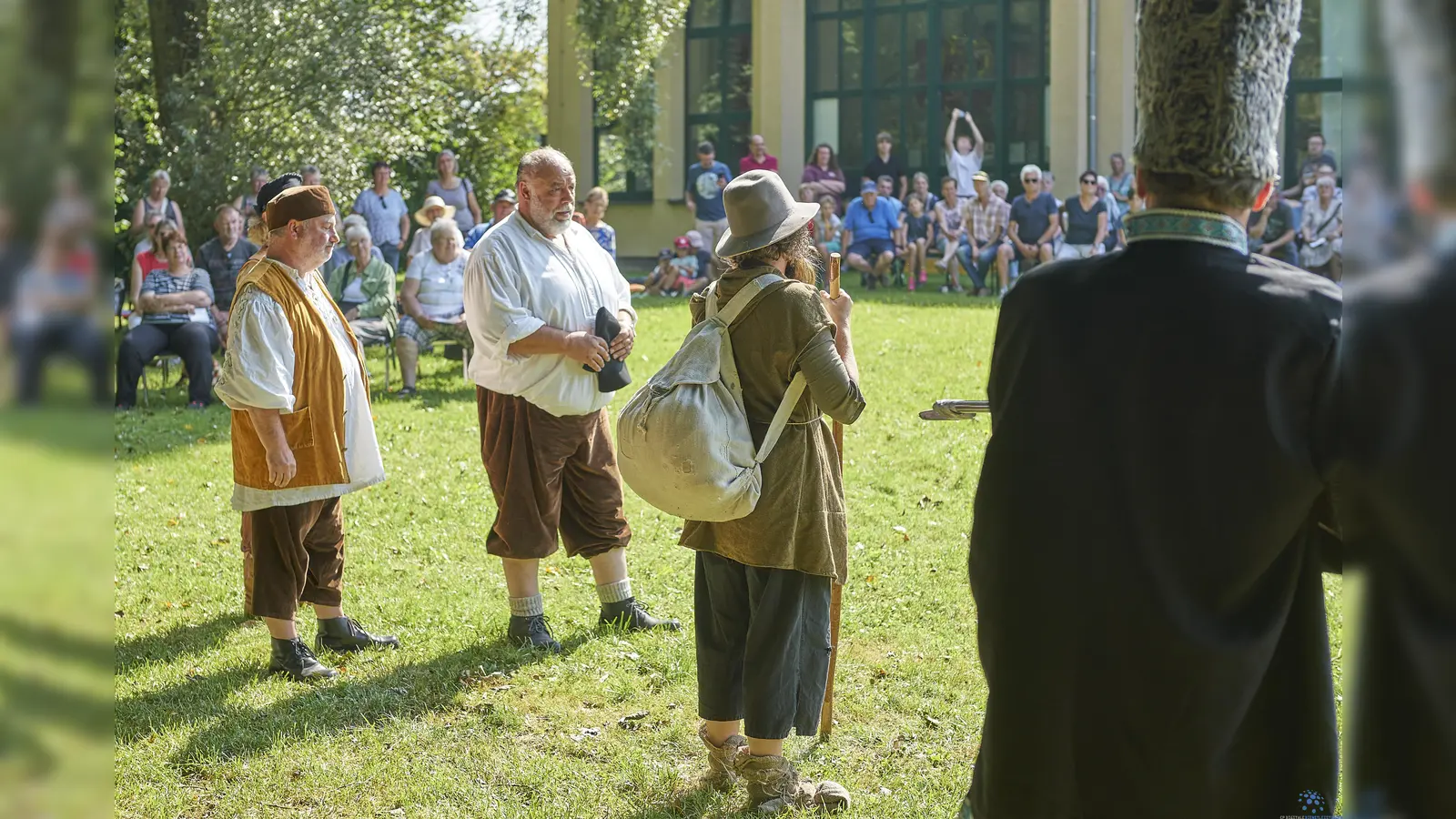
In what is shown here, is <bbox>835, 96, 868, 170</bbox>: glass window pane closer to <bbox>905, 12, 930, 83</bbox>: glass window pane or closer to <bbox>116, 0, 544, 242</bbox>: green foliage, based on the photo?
<bbox>905, 12, 930, 83</bbox>: glass window pane

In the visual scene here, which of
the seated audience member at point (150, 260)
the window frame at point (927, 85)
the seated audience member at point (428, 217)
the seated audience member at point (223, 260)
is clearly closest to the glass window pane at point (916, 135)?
the window frame at point (927, 85)

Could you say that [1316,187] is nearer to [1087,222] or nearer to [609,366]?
[1087,222]

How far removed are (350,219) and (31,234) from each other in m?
14.3

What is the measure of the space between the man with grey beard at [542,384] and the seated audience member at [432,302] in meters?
7.16

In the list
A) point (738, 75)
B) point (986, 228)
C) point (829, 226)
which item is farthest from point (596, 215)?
point (738, 75)

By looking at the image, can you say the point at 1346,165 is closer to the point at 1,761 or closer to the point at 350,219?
the point at 1,761

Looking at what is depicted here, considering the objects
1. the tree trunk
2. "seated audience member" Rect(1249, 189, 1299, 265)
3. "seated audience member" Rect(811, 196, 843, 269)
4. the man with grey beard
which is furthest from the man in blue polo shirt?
the man with grey beard

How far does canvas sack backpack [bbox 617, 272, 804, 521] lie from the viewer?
4141mm

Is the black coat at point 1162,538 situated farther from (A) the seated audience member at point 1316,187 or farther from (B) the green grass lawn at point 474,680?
(A) the seated audience member at point 1316,187

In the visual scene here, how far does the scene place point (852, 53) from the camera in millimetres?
27359

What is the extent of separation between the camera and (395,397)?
516 inches

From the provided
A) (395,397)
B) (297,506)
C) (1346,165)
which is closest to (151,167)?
(395,397)

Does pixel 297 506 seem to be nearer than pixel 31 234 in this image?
No

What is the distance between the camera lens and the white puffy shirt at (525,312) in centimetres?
599
